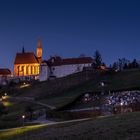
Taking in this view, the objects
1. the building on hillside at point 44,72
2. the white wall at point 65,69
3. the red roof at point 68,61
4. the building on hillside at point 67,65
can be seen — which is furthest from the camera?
the building on hillside at point 44,72

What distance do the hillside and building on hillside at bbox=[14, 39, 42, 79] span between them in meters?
45.4

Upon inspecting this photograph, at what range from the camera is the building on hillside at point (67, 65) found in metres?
142

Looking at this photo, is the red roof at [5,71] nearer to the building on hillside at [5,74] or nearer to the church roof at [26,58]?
the building on hillside at [5,74]

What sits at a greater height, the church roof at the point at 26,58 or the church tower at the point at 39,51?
the church tower at the point at 39,51

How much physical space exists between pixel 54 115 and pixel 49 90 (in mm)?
53140

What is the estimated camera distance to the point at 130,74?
96375 millimetres

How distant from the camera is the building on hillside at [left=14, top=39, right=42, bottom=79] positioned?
164000 millimetres

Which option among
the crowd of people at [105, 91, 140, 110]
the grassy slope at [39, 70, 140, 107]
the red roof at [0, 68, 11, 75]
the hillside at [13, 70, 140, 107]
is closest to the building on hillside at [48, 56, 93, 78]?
the hillside at [13, 70, 140, 107]

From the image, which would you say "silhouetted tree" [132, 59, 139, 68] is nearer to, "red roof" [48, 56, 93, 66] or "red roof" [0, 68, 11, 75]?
"red roof" [48, 56, 93, 66]

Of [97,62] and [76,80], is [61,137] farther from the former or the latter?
[97,62]

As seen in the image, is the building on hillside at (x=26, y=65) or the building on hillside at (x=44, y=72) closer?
the building on hillside at (x=44, y=72)

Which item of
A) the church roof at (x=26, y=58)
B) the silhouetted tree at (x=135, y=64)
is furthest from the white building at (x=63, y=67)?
Result: the church roof at (x=26, y=58)

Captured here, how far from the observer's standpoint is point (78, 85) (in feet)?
333

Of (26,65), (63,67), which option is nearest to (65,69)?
(63,67)
